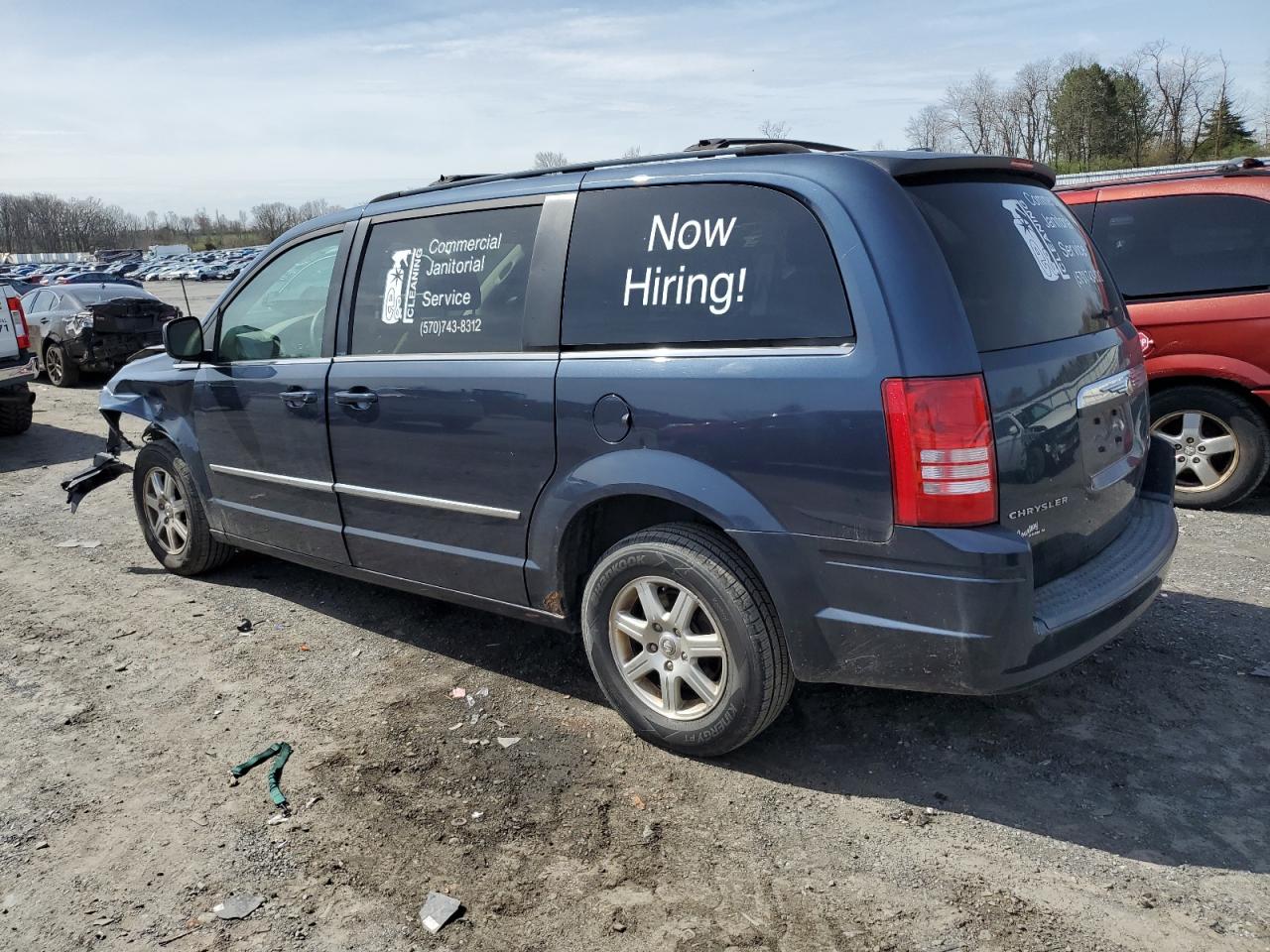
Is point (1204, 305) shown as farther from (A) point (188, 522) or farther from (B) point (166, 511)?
(B) point (166, 511)

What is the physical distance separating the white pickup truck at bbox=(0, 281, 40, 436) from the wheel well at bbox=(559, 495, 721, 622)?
30.7ft

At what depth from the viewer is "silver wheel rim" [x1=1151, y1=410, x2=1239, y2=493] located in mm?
6145

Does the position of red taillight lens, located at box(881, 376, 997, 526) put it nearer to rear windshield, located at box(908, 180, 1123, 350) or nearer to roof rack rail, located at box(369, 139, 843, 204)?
rear windshield, located at box(908, 180, 1123, 350)

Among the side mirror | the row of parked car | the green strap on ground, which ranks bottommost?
the green strap on ground

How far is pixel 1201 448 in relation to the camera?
622 cm

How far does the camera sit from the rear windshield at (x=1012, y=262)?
2.98 m

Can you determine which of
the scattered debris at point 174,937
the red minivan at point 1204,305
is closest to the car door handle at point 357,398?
the scattered debris at point 174,937

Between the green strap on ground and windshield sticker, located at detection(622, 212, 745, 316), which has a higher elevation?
windshield sticker, located at detection(622, 212, 745, 316)

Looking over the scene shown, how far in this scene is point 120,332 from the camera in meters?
15.2

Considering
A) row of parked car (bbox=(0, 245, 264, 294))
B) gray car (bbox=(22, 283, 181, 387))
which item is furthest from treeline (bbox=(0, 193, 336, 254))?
gray car (bbox=(22, 283, 181, 387))

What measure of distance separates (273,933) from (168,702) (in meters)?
1.77

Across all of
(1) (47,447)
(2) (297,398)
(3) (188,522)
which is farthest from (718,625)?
(1) (47,447)

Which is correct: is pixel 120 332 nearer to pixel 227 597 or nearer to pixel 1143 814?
pixel 227 597

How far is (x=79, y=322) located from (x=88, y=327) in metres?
0.17
